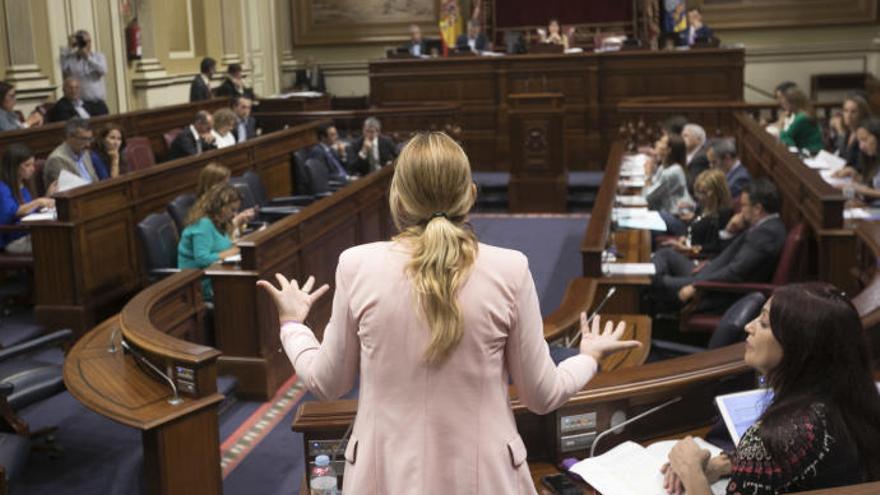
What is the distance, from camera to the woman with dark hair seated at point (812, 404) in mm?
1897

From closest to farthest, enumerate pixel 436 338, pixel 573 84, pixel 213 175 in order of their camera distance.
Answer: pixel 436 338
pixel 213 175
pixel 573 84

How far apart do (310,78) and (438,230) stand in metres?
14.7

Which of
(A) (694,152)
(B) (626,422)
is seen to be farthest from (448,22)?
(B) (626,422)

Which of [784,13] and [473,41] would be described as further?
[784,13]

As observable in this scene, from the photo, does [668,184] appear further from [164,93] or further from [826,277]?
[164,93]

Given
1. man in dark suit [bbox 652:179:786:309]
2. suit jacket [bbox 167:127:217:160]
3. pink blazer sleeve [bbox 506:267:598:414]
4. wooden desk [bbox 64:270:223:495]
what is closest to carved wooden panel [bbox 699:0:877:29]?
suit jacket [bbox 167:127:217:160]

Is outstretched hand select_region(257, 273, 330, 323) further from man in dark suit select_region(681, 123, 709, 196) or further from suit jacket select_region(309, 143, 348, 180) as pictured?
suit jacket select_region(309, 143, 348, 180)

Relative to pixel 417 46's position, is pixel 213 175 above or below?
below

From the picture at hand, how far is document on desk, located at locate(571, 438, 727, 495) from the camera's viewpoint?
2279 millimetres

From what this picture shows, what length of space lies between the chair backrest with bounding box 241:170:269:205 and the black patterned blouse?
6222mm

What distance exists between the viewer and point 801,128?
338 inches

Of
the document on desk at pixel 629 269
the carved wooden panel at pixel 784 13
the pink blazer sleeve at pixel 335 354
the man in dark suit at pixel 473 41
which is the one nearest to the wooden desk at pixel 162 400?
the pink blazer sleeve at pixel 335 354

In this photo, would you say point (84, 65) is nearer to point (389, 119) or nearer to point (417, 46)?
point (389, 119)

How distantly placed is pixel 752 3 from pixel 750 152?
718 cm
